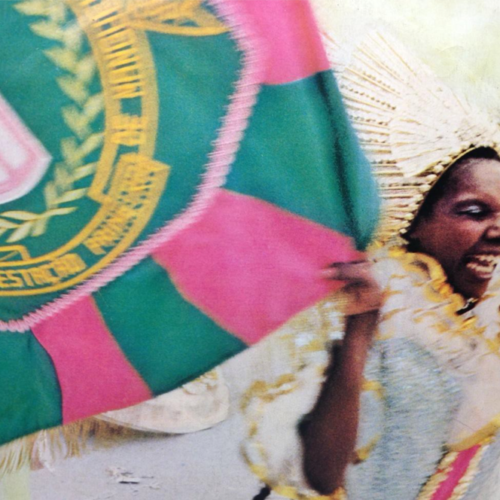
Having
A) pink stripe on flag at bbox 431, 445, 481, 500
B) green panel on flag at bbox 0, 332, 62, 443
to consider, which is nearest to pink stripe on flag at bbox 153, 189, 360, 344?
green panel on flag at bbox 0, 332, 62, 443

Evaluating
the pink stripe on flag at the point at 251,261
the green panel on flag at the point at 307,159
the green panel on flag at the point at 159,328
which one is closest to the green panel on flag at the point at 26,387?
the green panel on flag at the point at 159,328

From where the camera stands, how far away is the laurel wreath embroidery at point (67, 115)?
649 mm

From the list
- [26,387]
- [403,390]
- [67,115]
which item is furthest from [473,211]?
[26,387]

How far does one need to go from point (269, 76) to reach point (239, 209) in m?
0.17

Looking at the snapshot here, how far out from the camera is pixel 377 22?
→ 672mm

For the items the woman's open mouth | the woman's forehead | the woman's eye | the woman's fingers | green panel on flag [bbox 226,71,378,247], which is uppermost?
green panel on flag [bbox 226,71,378,247]

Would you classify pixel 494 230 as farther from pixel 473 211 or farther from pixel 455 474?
pixel 455 474

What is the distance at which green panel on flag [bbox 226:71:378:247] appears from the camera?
2.26 ft

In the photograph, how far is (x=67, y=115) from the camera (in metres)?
0.68

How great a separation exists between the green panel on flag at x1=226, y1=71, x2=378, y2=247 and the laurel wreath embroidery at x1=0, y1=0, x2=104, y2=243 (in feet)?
0.63

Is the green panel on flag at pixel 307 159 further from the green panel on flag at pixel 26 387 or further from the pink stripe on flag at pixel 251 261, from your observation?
the green panel on flag at pixel 26 387

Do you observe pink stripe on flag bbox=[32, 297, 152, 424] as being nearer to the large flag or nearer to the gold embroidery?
the large flag

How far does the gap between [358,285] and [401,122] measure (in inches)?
8.9

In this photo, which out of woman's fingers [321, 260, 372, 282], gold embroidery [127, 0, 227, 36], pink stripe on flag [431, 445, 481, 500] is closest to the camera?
gold embroidery [127, 0, 227, 36]
